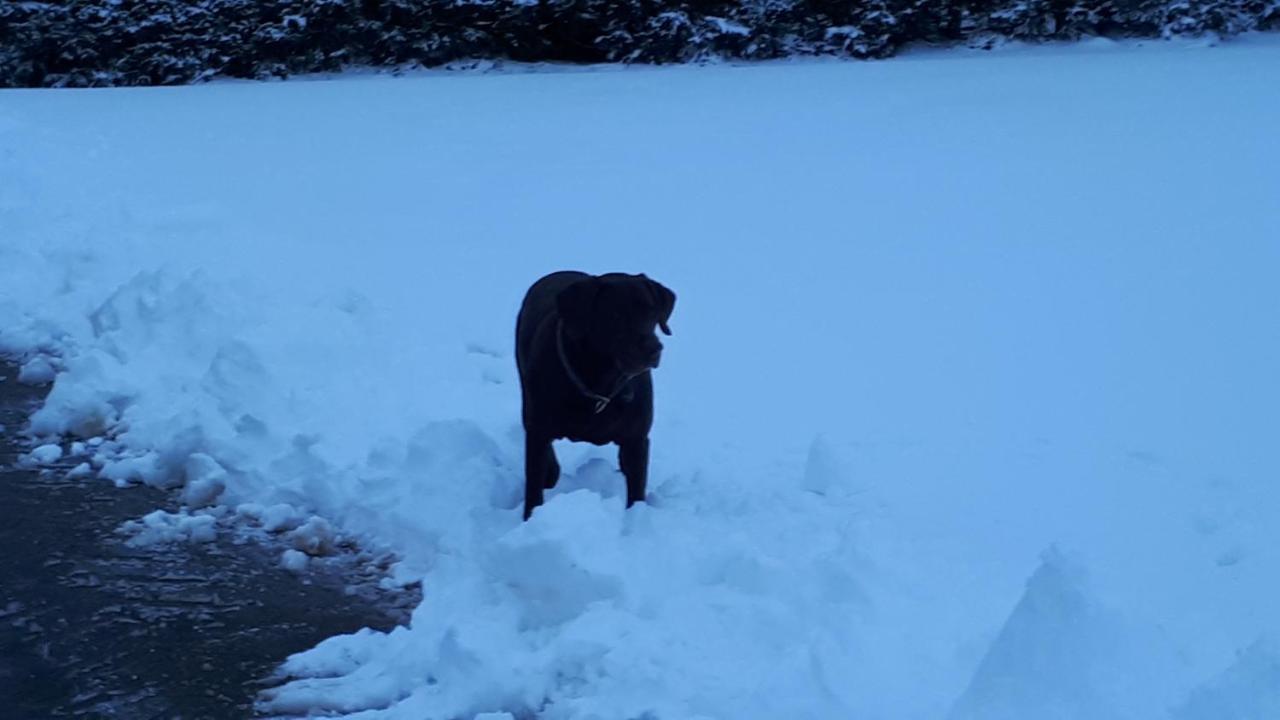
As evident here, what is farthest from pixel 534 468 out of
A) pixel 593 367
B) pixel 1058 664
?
pixel 1058 664

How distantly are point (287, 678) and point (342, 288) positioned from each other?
3862 millimetres

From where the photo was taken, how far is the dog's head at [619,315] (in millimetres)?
4195

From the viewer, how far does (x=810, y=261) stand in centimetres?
786

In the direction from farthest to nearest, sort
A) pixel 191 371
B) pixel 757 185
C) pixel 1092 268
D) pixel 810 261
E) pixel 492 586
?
pixel 757 185, pixel 810 261, pixel 1092 268, pixel 191 371, pixel 492 586

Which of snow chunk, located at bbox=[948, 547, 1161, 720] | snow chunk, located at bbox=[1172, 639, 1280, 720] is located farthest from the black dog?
snow chunk, located at bbox=[1172, 639, 1280, 720]

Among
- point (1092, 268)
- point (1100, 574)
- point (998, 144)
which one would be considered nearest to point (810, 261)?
point (1092, 268)

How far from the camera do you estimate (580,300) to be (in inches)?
168

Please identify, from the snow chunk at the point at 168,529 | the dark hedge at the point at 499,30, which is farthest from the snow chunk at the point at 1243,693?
the dark hedge at the point at 499,30

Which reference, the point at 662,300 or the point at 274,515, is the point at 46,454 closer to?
the point at 274,515

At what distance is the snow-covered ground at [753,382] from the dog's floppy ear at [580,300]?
2.00 ft

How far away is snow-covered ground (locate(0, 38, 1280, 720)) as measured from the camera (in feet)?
12.3

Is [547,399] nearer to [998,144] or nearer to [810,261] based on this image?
[810,261]

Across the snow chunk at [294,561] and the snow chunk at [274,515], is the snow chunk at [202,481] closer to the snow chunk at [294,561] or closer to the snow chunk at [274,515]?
the snow chunk at [274,515]

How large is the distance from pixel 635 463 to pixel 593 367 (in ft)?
1.58
